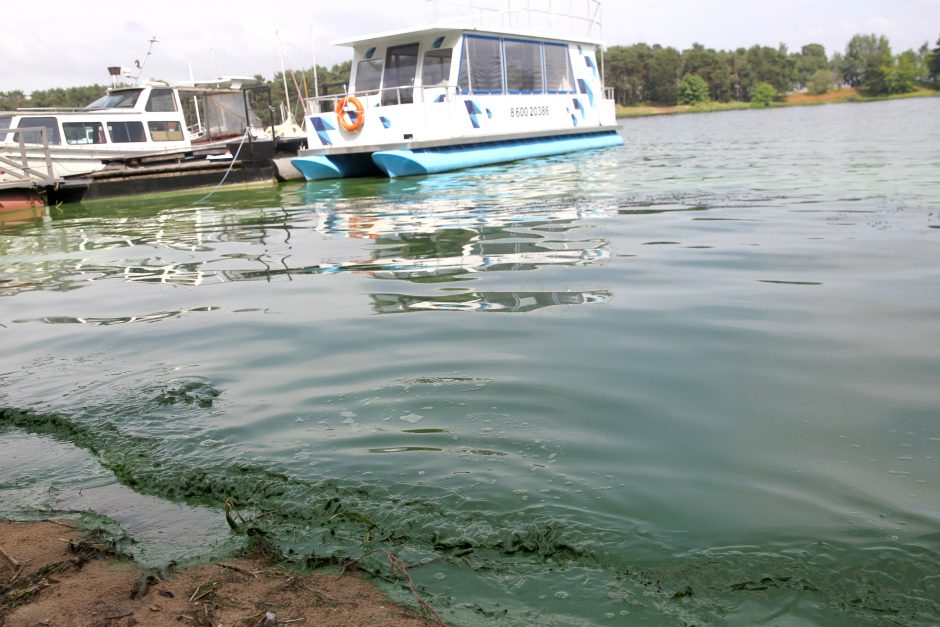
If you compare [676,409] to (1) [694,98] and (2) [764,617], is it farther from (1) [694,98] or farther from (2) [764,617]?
(1) [694,98]

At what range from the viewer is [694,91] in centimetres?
8000

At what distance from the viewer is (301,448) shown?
9.33 ft

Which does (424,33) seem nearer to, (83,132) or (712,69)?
(83,132)

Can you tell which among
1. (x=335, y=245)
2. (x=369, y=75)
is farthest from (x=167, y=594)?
(x=369, y=75)

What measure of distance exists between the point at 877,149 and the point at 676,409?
44.9ft

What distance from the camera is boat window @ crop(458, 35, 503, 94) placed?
51.3ft

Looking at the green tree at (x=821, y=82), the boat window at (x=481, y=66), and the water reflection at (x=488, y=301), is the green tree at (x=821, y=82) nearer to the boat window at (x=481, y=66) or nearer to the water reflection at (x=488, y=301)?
the boat window at (x=481, y=66)

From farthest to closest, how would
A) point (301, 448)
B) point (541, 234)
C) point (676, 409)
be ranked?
point (541, 234), point (676, 409), point (301, 448)

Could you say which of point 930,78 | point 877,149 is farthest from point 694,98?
point 877,149

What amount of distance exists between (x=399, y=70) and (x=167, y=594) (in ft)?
48.7

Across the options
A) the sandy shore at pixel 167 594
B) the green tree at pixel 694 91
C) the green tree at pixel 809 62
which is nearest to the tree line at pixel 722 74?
the green tree at pixel 694 91

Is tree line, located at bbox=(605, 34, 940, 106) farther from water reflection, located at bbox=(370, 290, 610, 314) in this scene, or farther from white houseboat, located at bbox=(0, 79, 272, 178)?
water reflection, located at bbox=(370, 290, 610, 314)

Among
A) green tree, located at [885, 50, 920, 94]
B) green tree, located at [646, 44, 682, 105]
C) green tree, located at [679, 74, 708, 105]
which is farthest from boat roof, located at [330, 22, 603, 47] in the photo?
green tree, located at [885, 50, 920, 94]

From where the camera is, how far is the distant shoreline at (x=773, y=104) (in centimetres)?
7212
